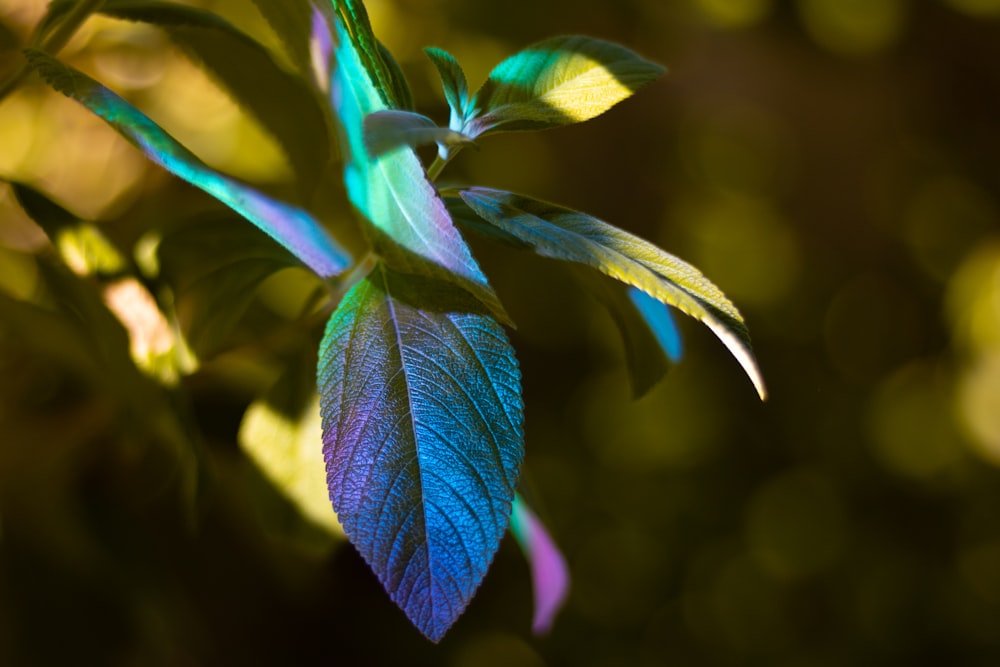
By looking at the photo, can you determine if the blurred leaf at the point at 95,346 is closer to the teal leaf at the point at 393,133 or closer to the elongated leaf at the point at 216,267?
the elongated leaf at the point at 216,267

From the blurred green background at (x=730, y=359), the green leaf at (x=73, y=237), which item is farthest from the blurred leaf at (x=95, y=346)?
the blurred green background at (x=730, y=359)

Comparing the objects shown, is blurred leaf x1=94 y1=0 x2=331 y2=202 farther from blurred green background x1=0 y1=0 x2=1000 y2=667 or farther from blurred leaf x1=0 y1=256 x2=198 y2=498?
blurred green background x1=0 y1=0 x2=1000 y2=667

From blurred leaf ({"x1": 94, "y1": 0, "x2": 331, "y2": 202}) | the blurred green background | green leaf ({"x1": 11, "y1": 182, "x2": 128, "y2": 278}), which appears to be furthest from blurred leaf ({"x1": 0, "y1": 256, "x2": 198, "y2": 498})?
the blurred green background

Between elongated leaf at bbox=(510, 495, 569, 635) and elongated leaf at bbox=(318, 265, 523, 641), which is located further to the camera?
elongated leaf at bbox=(510, 495, 569, 635)

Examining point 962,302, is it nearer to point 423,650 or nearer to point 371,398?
point 423,650

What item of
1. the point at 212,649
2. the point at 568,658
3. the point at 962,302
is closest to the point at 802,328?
the point at 962,302
